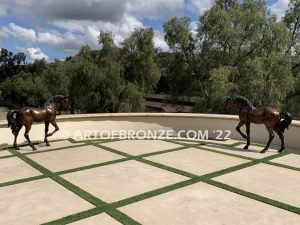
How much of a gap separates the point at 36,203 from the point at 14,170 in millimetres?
2233

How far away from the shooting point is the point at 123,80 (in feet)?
81.6

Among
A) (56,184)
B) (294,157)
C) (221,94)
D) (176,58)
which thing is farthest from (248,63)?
(56,184)

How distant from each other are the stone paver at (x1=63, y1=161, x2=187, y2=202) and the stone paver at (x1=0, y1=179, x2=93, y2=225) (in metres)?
0.47

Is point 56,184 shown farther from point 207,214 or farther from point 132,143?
point 132,143

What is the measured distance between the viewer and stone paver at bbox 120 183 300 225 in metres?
4.63

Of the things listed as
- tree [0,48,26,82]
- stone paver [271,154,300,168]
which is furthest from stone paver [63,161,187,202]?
tree [0,48,26,82]

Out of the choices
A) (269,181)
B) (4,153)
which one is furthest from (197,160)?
(4,153)

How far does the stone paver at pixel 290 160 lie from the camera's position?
769 cm

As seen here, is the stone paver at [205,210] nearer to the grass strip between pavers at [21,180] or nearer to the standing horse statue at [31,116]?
the grass strip between pavers at [21,180]

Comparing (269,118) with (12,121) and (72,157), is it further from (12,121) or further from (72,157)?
(12,121)

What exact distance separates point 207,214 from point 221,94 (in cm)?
1314

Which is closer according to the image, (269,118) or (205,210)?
(205,210)

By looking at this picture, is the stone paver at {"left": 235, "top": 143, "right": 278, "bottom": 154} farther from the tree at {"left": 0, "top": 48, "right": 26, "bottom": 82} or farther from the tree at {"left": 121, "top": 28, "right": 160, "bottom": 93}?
the tree at {"left": 0, "top": 48, "right": 26, "bottom": 82}

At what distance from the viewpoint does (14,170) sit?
7.10 metres
